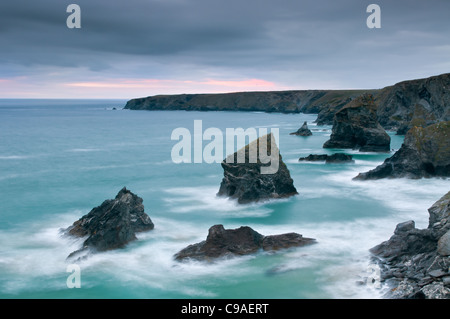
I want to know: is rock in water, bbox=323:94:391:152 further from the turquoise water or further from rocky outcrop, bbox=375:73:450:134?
rocky outcrop, bbox=375:73:450:134

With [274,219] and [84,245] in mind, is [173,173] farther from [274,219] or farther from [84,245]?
[84,245]

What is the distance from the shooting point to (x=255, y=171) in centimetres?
2423

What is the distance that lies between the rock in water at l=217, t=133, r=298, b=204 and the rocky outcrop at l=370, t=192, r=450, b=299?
29.9 ft

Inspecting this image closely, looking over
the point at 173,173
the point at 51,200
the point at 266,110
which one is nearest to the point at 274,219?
the point at 51,200

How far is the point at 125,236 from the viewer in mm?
17969

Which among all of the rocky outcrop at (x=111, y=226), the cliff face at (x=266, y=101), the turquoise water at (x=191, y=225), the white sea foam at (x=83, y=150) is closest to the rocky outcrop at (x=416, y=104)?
the turquoise water at (x=191, y=225)

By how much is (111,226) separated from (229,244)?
489 cm

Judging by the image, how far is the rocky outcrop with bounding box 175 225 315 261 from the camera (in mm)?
16156

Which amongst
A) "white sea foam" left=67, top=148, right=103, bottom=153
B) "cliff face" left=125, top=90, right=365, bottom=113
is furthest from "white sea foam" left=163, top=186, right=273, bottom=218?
"cliff face" left=125, top=90, right=365, bottom=113

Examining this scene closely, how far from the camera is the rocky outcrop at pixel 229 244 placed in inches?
636

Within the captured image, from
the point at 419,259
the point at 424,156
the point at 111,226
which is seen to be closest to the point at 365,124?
the point at 424,156

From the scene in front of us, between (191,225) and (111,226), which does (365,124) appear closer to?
(191,225)

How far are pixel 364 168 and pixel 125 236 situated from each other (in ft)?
86.5

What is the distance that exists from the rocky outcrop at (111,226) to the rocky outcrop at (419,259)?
9835mm
